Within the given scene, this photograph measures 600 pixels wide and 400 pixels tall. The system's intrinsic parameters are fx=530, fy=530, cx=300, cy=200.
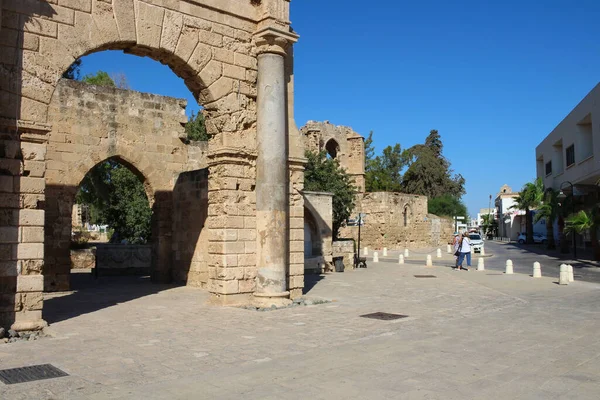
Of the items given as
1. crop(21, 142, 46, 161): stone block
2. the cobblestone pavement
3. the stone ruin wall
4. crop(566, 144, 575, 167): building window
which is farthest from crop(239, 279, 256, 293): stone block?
the stone ruin wall

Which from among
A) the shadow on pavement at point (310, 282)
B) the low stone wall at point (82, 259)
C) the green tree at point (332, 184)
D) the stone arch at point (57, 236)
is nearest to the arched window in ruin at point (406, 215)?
the green tree at point (332, 184)

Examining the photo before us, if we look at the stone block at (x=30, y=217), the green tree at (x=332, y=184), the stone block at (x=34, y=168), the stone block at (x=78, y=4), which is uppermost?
the stone block at (x=78, y=4)

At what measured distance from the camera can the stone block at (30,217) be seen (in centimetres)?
762

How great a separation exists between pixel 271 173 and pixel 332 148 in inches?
1295

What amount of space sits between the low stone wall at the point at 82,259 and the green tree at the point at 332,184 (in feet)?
35.1

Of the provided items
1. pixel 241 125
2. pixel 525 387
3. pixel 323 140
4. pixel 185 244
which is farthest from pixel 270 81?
pixel 323 140

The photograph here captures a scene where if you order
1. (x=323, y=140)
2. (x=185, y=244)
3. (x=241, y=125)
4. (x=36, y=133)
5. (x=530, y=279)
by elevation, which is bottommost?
(x=530, y=279)

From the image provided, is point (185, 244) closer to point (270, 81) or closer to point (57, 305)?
point (57, 305)

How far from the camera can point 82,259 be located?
20.5 metres

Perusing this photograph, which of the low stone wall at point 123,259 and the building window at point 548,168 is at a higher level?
the building window at point 548,168

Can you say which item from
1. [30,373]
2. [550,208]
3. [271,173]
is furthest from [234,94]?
[550,208]

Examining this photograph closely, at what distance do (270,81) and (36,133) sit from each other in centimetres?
454

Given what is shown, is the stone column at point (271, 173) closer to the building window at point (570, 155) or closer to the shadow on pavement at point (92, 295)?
the shadow on pavement at point (92, 295)

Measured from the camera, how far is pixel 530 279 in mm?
16422
